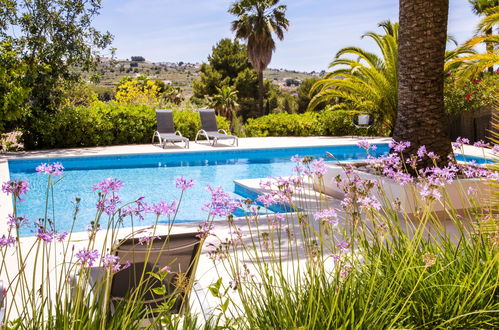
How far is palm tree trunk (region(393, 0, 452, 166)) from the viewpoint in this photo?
7051mm

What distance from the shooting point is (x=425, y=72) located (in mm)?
7125

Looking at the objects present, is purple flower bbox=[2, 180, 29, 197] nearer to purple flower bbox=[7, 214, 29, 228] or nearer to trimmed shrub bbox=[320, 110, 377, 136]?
purple flower bbox=[7, 214, 29, 228]

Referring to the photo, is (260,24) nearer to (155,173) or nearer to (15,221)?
(155,173)

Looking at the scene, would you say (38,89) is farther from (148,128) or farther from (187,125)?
(187,125)

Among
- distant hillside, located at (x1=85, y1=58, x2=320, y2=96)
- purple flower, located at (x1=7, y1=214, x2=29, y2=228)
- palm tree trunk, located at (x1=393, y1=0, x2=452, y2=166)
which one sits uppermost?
distant hillside, located at (x1=85, y1=58, x2=320, y2=96)

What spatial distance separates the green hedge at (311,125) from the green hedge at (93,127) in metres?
3.65

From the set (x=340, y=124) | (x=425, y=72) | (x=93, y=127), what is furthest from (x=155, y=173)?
(x=340, y=124)

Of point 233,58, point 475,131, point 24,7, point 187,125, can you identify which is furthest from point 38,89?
point 233,58

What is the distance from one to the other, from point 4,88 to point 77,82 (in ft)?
9.26

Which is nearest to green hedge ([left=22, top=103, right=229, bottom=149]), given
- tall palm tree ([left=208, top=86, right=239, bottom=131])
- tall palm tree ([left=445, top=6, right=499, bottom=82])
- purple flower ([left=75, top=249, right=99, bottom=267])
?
tall palm tree ([left=445, top=6, right=499, bottom=82])

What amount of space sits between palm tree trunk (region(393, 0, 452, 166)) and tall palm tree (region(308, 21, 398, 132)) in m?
9.38

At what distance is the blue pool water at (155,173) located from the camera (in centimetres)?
893

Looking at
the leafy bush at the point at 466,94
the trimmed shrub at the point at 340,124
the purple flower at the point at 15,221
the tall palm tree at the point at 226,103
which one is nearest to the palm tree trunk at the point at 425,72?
the purple flower at the point at 15,221

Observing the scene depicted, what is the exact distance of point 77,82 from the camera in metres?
15.4
